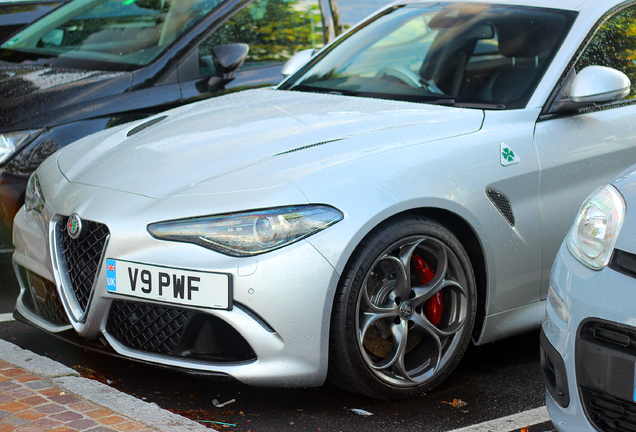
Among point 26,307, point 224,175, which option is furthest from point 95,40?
point 224,175

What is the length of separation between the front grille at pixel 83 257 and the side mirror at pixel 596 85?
2.08 m

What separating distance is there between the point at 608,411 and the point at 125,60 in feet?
12.6

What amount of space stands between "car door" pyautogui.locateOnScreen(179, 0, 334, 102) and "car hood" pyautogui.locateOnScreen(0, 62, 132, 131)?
0.45 meters

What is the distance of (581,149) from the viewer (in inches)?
138

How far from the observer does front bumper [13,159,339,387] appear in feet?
8.99

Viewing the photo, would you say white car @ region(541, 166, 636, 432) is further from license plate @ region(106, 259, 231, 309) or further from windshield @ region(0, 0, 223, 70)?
windshield @ region(0, 0, 223, 70)

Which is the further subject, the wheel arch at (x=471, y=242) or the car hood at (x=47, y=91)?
the car hood at (x=47, y=91)

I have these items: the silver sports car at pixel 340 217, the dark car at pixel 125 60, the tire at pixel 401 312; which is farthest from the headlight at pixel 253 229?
the dark car at pixel 125 60

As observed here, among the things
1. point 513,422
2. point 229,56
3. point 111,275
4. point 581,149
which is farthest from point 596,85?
point 229,56

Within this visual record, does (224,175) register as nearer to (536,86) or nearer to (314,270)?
(314,270)

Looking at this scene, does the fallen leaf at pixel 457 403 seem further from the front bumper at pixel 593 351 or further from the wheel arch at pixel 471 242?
the front bumper at pixel 593 351

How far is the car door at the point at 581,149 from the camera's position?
11.2 ft

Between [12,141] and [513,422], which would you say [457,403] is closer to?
[513,422]

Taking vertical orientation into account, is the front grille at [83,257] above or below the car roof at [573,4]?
below
